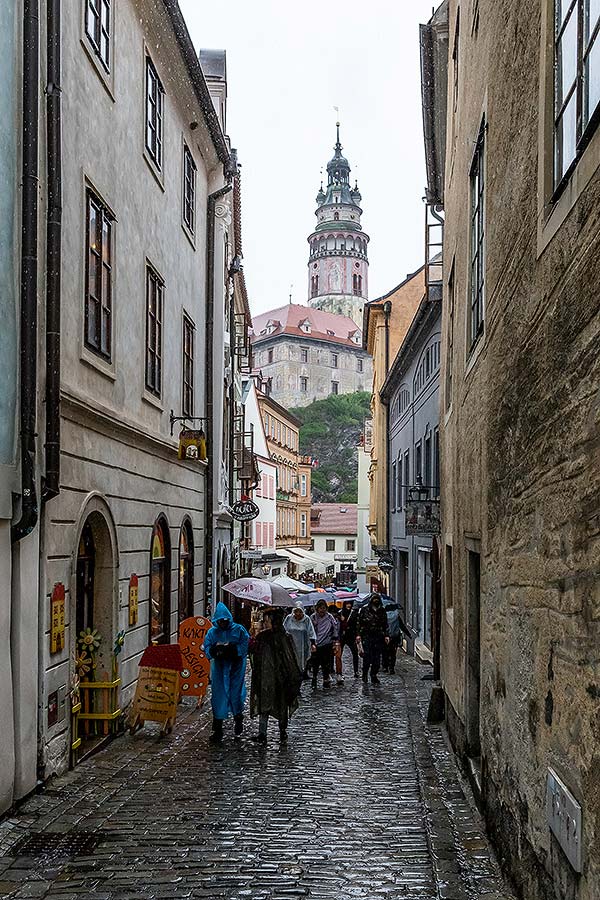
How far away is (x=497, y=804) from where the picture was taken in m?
6.76

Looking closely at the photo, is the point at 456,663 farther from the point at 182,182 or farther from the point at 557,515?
the point at 182,182

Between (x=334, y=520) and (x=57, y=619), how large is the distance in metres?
75.1

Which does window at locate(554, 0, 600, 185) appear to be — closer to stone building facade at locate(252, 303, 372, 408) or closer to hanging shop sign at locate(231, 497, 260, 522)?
hanging shop sign at locate(231, 497, 260, 522)

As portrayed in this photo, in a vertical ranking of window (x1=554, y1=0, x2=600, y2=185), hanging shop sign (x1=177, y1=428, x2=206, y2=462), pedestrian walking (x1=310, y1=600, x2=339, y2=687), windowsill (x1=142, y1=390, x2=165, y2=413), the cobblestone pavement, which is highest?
window (x1=554, y1=0, x2=600, y2=185)

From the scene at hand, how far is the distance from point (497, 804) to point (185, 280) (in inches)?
511

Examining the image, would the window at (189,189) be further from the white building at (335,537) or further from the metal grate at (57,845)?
the white building at (335,537)

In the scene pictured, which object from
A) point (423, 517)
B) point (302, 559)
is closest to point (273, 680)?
point (423, 517)

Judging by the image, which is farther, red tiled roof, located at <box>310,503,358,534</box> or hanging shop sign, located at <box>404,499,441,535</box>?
red tiled roof, located at <box>310,503,358,534</box>

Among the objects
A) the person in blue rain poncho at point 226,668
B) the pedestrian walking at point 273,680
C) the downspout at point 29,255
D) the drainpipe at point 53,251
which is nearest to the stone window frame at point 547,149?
the downspout at point 29,255

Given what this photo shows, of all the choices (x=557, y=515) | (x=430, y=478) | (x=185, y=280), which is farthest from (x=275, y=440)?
(x=557, y=515)

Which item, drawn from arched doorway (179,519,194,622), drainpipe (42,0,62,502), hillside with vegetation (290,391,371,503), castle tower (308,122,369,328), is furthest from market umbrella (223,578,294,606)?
castle tower (308,122,369,328)

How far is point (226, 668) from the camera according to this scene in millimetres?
11453

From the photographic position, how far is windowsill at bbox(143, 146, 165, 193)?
14.0 metres

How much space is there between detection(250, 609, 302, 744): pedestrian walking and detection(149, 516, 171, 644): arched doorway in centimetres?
318
